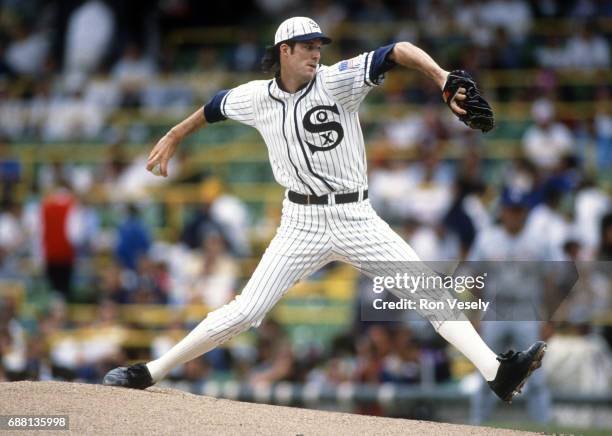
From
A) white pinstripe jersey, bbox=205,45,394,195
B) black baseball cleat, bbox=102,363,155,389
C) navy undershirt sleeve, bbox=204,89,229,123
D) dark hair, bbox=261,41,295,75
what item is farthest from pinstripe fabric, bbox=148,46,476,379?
black baseball cleat, bbox=102,363,155,389

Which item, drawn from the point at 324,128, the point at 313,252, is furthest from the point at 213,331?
the point at 324,128

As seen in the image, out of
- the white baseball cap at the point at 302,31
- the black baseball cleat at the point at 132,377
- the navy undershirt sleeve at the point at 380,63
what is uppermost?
the white baseball cap at the point at 302,31

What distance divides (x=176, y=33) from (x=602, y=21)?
5793mm

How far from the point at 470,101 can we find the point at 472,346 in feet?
4.44

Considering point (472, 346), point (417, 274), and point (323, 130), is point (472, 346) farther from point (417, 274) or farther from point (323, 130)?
point (323, 130)

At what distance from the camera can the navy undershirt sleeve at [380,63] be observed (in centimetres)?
659

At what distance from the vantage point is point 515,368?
662cm

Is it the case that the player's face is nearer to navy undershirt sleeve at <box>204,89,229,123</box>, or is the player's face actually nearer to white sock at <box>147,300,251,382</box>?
navy undershirt sleeve at <box>204,89,229,123</box>

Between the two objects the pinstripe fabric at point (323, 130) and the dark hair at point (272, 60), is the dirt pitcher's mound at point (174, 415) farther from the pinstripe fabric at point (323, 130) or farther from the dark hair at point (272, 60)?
the dark hair at point (272, 60)

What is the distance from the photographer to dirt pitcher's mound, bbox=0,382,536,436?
6.79 meters

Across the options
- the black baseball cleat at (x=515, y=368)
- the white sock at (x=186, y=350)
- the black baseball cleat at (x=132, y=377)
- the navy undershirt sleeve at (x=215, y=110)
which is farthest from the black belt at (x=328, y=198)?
the black baseball cleat at (x=132, y=377)

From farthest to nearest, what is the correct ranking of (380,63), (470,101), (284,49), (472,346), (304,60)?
(284,49) < (304,60) < (472,346) < (380,63) < (470,101)

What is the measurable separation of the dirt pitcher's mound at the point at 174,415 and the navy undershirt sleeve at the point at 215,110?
5.47ft

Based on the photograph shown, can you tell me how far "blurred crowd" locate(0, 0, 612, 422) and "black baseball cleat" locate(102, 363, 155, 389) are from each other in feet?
11.3
